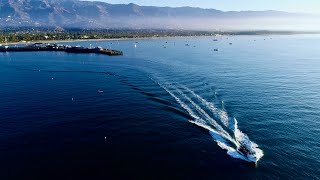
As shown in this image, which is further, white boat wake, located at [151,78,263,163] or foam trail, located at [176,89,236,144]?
foam trail, located at [176,89,236,144]

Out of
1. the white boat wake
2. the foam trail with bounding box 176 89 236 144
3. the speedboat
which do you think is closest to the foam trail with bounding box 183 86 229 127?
the white boat wake

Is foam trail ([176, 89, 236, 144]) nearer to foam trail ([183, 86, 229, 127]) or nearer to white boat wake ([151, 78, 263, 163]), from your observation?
white boat wake ([151, 78, 263, 163])

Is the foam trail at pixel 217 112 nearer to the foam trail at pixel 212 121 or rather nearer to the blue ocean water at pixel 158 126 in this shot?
the blue ocean water at pixel 158 126

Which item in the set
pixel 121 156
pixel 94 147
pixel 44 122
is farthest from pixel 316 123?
pixel 44 122

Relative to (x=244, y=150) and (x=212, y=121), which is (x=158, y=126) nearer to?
(x=212, y=121)

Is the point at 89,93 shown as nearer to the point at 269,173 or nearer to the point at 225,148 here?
the point at 225,148

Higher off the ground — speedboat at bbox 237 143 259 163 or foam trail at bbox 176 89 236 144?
foam trail at bbox 176 89 236 144

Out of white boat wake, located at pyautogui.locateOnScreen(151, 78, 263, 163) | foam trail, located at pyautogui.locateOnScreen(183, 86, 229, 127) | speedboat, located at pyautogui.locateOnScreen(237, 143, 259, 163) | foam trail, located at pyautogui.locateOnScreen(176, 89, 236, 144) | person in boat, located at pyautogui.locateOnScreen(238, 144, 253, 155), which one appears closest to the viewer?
speedboat, located at pyautogui.locateOnScreen(237, 143, 259, 163)
